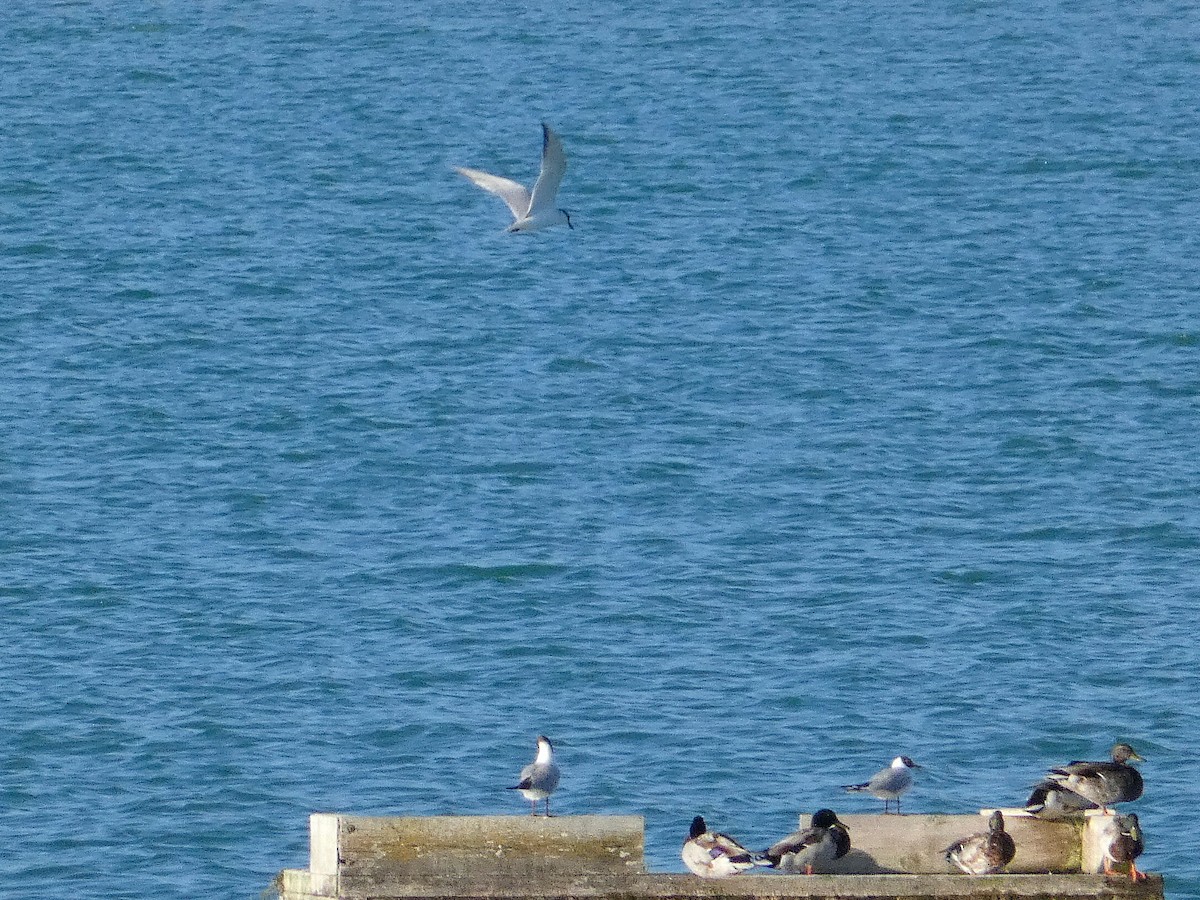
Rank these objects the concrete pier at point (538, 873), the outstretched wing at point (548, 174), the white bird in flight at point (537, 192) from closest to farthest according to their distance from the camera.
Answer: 1. the concrete pier at point (538, 873)
2. the outstretched wing at point (548, 174)
3. the white bird in flight at point (537, 192)

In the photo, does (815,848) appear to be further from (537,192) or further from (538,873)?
(537,192)

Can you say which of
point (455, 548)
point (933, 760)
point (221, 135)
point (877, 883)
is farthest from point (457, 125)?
point (877, 883)

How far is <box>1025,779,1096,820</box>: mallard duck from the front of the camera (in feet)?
55.7

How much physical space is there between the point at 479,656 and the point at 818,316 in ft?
67.8

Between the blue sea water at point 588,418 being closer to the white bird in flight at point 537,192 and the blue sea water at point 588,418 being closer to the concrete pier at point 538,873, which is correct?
the white bird in flight at point 537,192

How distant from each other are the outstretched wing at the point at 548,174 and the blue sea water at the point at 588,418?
21.3 ft

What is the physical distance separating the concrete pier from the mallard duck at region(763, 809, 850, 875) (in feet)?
1.80

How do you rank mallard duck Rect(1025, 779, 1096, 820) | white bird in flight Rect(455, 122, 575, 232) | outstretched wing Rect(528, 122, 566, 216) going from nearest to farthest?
mallard duck Rect(1025, 779, 1096, 820) → outstretched wing Rect(528, 122, 566, 216) → white bird in flight Rect(455, 122, 575, 232)

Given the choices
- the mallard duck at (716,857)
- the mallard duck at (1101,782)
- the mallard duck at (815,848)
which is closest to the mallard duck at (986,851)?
the mallard duck at (815,848)

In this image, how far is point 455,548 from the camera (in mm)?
39344

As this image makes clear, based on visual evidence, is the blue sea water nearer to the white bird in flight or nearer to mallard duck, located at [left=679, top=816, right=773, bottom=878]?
the white bird in flight

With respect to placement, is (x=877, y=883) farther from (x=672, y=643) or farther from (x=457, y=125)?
(x=457, y=125)

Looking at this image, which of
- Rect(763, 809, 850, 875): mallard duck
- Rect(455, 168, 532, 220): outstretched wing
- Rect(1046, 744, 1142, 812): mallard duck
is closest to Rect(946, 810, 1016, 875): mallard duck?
Rect(763, 809, 850, 875): mallard duck

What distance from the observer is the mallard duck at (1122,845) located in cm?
1590
